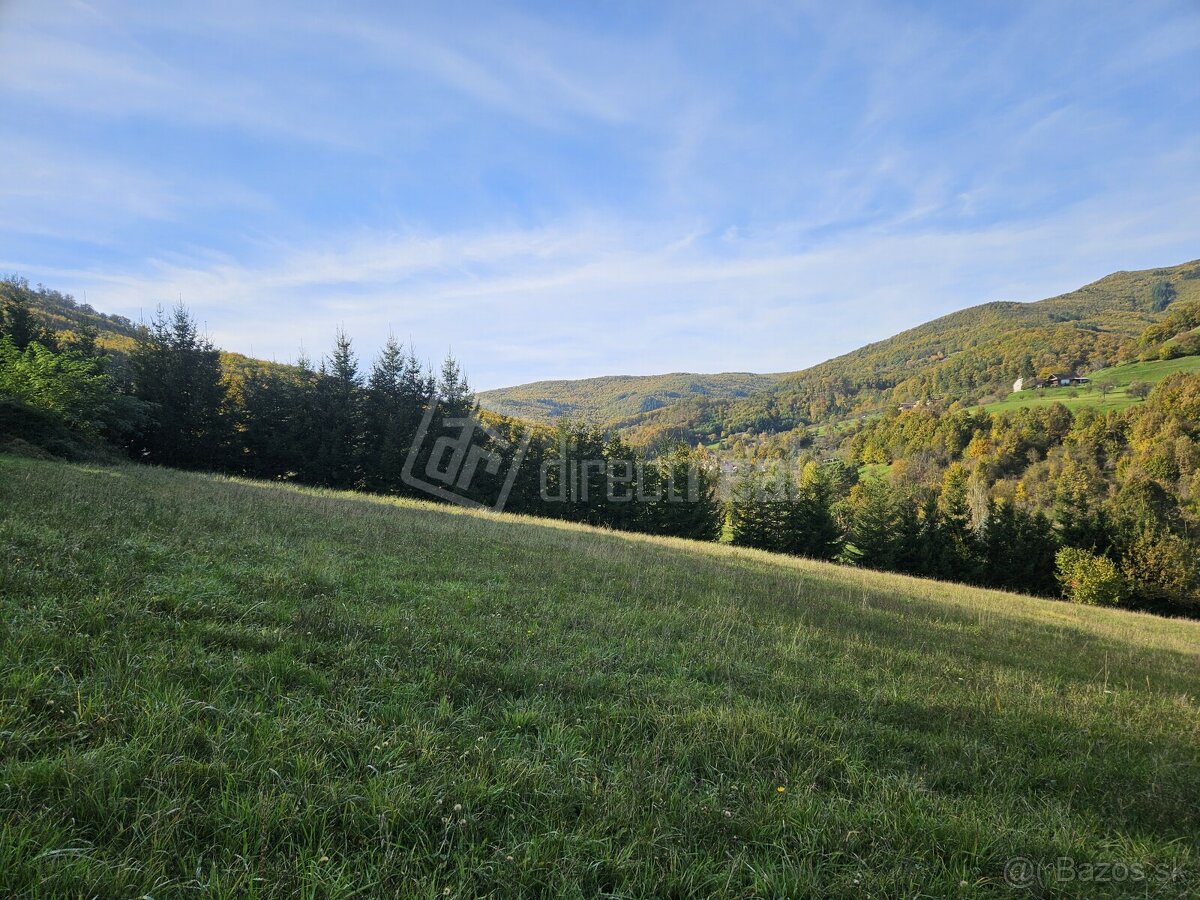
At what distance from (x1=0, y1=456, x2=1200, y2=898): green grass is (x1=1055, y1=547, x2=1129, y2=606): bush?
102ft

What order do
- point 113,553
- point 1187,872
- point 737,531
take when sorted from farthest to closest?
point 737,531 → point 113,553 → point 1187,872

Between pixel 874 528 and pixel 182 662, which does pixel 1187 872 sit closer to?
pixel 182 662

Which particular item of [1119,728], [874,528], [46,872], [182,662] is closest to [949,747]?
[1119,728]

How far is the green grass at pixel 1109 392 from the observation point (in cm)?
7038

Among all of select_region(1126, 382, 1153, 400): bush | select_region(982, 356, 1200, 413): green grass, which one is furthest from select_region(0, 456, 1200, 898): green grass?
select_region(1126, 382, 1153, 400): bush

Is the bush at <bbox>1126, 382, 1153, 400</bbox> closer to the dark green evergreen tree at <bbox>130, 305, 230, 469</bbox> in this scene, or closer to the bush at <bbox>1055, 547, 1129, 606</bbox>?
the bush at <bbox>1055, 547, 1129, 606</bbox>

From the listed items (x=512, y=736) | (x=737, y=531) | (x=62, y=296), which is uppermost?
(x=62, y=296)

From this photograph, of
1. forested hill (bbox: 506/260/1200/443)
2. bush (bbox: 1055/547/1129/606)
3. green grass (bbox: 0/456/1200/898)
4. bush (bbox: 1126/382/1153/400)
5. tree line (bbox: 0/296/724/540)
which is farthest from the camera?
forested hill (bbox: 506/260/1200/443)

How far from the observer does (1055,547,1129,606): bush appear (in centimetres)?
2762

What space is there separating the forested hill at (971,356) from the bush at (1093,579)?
43.1 metres

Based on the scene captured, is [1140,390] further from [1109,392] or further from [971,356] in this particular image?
[971,356]

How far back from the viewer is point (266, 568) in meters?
5.41

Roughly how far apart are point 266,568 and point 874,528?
3675cm

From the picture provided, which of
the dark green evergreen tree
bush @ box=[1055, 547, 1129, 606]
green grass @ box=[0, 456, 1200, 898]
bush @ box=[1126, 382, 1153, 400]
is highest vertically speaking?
bush @ box=[1126, 382, 1153, 400]
